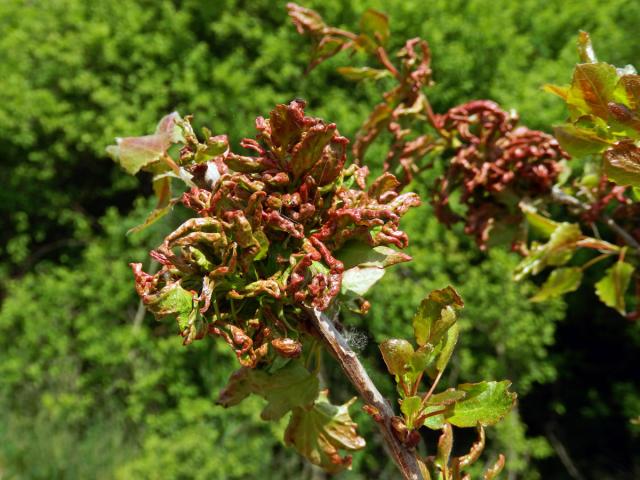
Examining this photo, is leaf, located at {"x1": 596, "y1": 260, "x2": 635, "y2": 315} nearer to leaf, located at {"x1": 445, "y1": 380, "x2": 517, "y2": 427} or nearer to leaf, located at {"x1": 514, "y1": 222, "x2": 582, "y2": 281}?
leaf, located at {"x1": 514, "y1": 222, "x2": 582, "y2": 281}

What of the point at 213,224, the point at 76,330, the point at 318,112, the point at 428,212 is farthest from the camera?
the point at 76,330

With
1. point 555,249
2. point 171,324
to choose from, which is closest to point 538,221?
point 555,249

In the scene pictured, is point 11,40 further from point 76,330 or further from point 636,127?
point 636,127

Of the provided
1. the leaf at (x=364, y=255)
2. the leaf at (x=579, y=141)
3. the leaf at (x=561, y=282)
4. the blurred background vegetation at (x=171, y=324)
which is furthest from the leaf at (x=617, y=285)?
the blurred background vegetation at (x=171, y=324)

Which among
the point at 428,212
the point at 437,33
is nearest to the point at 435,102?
the point at 437,33

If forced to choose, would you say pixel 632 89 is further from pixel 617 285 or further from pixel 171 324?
pixel 171 324

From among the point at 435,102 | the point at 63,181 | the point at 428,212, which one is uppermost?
the point at 435,102

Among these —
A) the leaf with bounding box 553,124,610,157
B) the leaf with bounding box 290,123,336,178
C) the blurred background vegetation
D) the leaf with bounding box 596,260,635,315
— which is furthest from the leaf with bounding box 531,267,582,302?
the blurred background vegetation
